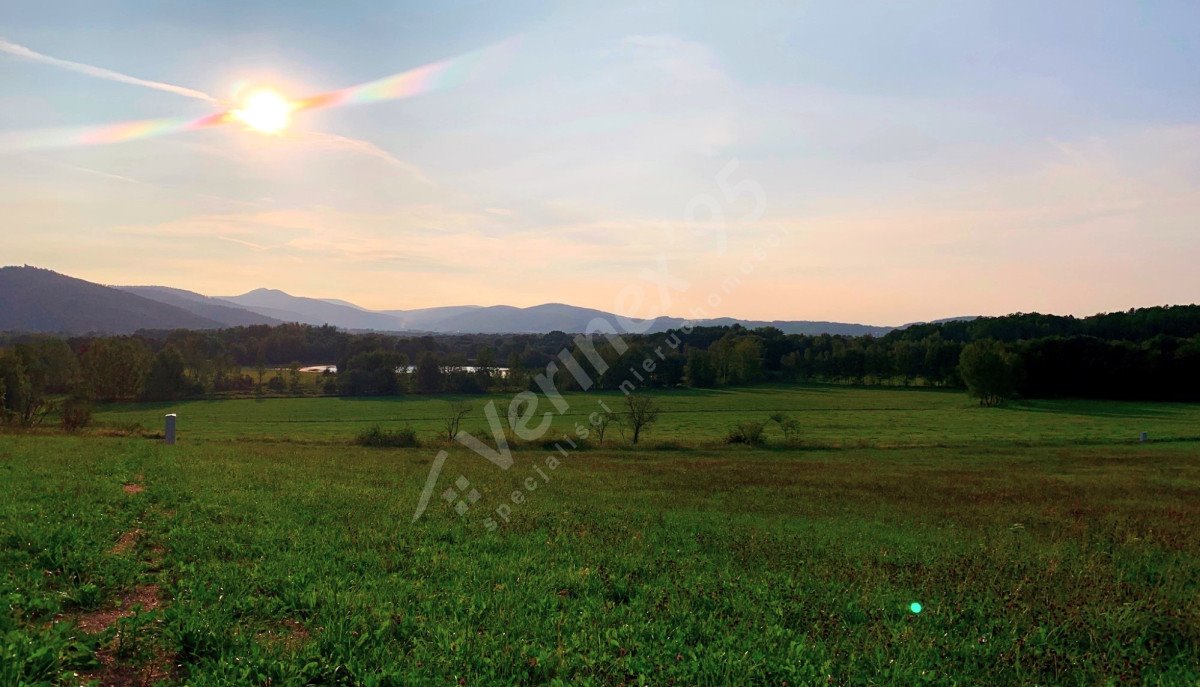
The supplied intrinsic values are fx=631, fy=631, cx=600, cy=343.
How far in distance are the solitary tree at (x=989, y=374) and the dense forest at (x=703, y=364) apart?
163mm

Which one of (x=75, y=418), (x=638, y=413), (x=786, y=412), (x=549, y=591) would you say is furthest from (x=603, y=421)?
(x=549, y=591)

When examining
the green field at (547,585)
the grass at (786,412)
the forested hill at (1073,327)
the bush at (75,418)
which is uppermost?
the forested hill at (1073,327)

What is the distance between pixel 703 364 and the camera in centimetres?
10800

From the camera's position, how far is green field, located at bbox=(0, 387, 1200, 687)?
5605 mm

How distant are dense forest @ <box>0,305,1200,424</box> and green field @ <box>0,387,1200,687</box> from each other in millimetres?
49513

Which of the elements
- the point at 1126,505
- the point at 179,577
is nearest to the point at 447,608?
the point at 179,577

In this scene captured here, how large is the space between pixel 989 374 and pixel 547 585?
323ft

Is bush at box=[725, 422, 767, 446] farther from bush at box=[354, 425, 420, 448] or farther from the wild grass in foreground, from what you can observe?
the wild grass in foreground

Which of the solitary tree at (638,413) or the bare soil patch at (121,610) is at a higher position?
the bare soil patch at (121,610)

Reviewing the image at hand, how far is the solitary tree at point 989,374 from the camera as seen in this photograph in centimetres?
8888

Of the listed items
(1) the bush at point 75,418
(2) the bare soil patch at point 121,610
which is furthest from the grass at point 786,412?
(2) the bare soil patch at point 121,610

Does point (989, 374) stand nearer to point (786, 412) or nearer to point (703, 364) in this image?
point (786, 412)

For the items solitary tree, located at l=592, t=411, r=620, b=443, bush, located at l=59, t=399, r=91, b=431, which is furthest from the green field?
solitary tree, located at l=592, t=411, r=620, b=443

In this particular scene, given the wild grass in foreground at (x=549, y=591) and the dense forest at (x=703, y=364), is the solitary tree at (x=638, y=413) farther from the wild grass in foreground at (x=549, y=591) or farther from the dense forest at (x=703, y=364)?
the wild grass in foreground at (x=549, y=591)
